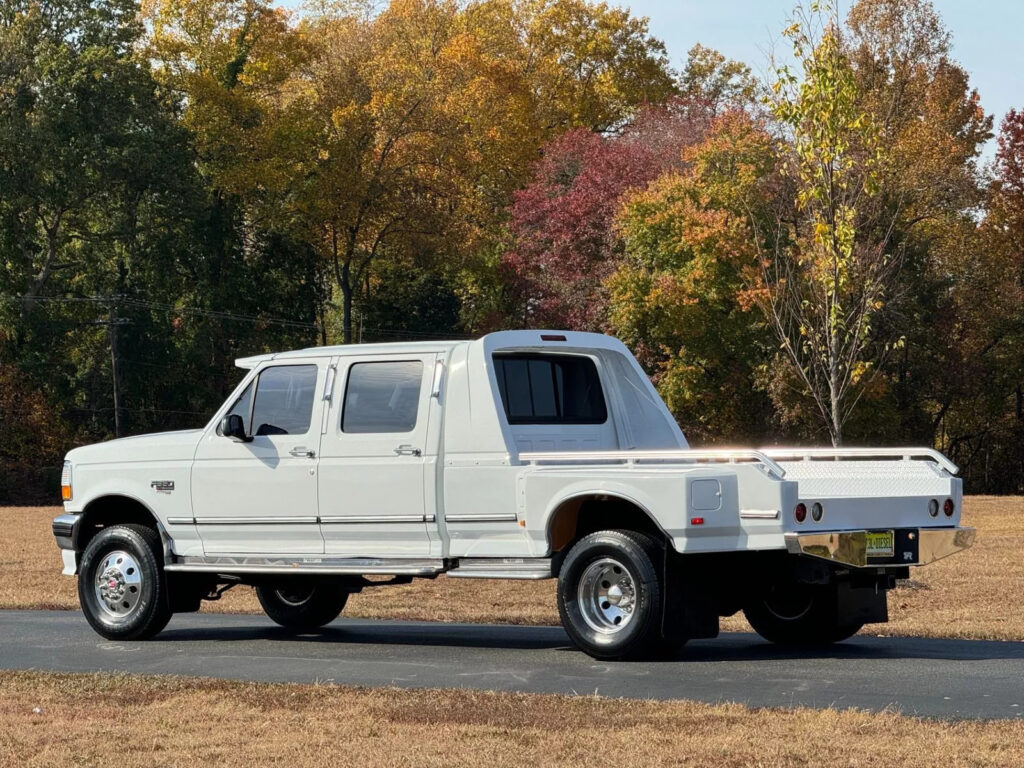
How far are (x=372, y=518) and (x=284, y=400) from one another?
4.49ft

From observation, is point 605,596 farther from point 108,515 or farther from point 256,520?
point 108,515

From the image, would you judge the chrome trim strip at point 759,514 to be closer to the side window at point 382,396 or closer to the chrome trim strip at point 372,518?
the chrome trim strip at point 372,518

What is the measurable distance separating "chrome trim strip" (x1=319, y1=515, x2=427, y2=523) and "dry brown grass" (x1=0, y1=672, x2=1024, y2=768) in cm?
226

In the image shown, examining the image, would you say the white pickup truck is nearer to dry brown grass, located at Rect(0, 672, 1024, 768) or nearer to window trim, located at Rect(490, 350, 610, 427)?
window trim, located at Rect(490, 350, 610, 427)

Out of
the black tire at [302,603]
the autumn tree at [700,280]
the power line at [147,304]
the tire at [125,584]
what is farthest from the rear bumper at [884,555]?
the power line at [147,304]

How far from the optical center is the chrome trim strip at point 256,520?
1284 cm

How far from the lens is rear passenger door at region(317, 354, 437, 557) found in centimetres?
1237

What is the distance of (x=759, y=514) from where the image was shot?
10.8m

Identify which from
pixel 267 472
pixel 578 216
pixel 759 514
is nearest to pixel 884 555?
pixel 759 514

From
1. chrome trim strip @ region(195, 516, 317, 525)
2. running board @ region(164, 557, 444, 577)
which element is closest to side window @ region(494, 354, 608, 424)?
running board @ region(164, 557, 444, 577)

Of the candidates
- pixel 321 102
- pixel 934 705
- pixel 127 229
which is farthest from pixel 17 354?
pixel 934 705

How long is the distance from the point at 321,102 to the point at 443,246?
710 cm

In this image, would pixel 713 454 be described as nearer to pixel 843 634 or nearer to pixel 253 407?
pixel 843 634

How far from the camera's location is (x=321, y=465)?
42.0ft
